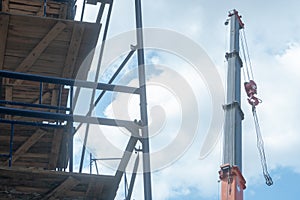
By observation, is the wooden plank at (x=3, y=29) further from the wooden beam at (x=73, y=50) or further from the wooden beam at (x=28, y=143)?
the wooden beam at (x=28, y=143)

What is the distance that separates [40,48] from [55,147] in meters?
2.29

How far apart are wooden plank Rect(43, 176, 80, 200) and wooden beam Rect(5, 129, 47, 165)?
7.50ft

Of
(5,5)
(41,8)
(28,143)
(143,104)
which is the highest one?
(41,8)

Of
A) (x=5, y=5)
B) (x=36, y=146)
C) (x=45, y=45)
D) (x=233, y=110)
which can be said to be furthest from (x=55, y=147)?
(x=233, y=110)

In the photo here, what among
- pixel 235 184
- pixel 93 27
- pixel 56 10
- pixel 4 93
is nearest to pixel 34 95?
pixel 4 93

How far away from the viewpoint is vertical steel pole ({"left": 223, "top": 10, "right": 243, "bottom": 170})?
2045 cm

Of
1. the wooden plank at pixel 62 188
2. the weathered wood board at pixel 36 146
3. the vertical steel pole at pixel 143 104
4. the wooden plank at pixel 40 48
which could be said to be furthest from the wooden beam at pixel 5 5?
the wooden plank at pixel 62 188

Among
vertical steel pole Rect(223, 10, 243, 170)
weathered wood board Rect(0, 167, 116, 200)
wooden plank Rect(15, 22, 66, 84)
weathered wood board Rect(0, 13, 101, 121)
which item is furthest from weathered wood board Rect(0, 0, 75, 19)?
vertical steel pole Rect(223, 10, 243, 170)

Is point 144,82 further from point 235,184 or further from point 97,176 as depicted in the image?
point 235,184

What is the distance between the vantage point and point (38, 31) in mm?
8984

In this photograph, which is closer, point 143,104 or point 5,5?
point 143,104

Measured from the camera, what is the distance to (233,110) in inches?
872

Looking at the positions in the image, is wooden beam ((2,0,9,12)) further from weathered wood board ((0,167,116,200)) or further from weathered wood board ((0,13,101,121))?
weathered wood board ((0,167,116,200))

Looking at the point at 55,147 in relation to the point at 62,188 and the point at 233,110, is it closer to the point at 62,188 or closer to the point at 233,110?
the point at 62,188
